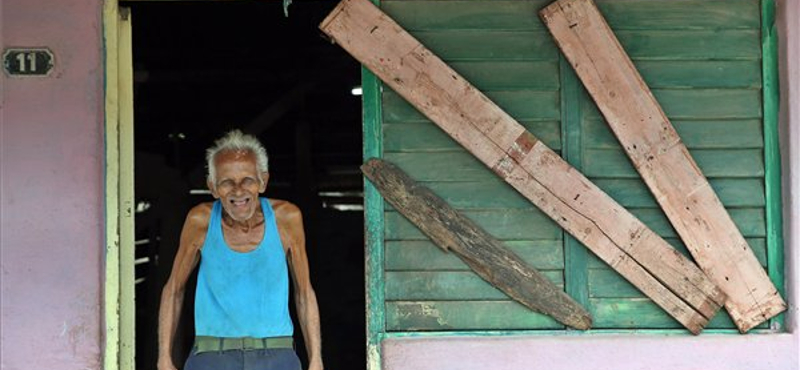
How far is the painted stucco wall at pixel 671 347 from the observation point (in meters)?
3.20

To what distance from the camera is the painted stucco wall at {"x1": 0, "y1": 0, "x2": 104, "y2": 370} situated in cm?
313

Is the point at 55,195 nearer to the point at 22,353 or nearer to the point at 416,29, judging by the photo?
the point at 22,353

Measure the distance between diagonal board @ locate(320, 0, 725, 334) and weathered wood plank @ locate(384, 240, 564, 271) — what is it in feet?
0.40

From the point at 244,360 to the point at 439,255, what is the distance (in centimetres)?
83

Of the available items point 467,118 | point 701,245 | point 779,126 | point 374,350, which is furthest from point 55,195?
point 779,126

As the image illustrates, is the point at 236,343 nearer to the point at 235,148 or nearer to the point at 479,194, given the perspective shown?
the point at 235,148

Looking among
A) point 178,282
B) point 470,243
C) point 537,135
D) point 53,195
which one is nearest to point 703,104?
point 537,135

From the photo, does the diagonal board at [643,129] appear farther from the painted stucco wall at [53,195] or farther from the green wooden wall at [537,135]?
the painted stucco wall at [53,195]

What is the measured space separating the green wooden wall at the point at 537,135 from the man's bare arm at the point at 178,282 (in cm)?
64

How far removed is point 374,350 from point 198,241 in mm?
768

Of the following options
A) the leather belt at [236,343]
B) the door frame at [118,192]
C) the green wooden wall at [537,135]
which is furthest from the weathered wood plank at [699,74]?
the door frame at [118,192]

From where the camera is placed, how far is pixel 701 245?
322cm

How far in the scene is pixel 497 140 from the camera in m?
3.19

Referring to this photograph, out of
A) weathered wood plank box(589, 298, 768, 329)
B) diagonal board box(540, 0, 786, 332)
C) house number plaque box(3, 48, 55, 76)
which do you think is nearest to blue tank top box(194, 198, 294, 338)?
house number plaque box(3, 48, 55, 76)
